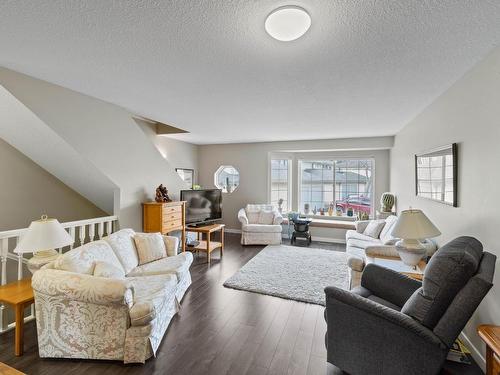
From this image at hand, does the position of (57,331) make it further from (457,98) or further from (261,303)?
(457,98)

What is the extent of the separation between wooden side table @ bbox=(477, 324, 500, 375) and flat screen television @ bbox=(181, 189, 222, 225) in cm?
413

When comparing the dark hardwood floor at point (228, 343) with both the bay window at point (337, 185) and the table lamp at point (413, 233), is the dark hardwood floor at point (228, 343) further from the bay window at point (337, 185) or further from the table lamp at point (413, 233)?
the bay window at point (337, 185)

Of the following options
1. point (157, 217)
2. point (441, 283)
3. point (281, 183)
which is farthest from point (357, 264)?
point (281, 183)

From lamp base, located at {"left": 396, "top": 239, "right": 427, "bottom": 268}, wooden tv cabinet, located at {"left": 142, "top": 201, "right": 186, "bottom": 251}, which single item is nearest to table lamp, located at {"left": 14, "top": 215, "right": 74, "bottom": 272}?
wooden tv cabinet, located at {"left": 142, "top": 201, "right": 186, "bottom": 251}

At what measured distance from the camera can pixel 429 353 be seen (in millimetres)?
1395

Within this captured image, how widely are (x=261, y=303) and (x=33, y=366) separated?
2052mm

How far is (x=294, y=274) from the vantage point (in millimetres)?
3643

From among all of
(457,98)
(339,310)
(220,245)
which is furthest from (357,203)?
(339,310)

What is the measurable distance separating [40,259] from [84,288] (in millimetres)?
828

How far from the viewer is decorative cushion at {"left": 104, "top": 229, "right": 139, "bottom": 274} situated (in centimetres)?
266

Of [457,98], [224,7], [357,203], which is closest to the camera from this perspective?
[224,7]

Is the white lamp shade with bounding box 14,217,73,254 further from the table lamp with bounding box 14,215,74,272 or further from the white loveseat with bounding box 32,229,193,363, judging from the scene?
the white loveseat with bounding box 32,229,193,363

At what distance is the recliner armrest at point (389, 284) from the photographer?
1995mm

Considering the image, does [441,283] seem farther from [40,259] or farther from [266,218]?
[266,218]
